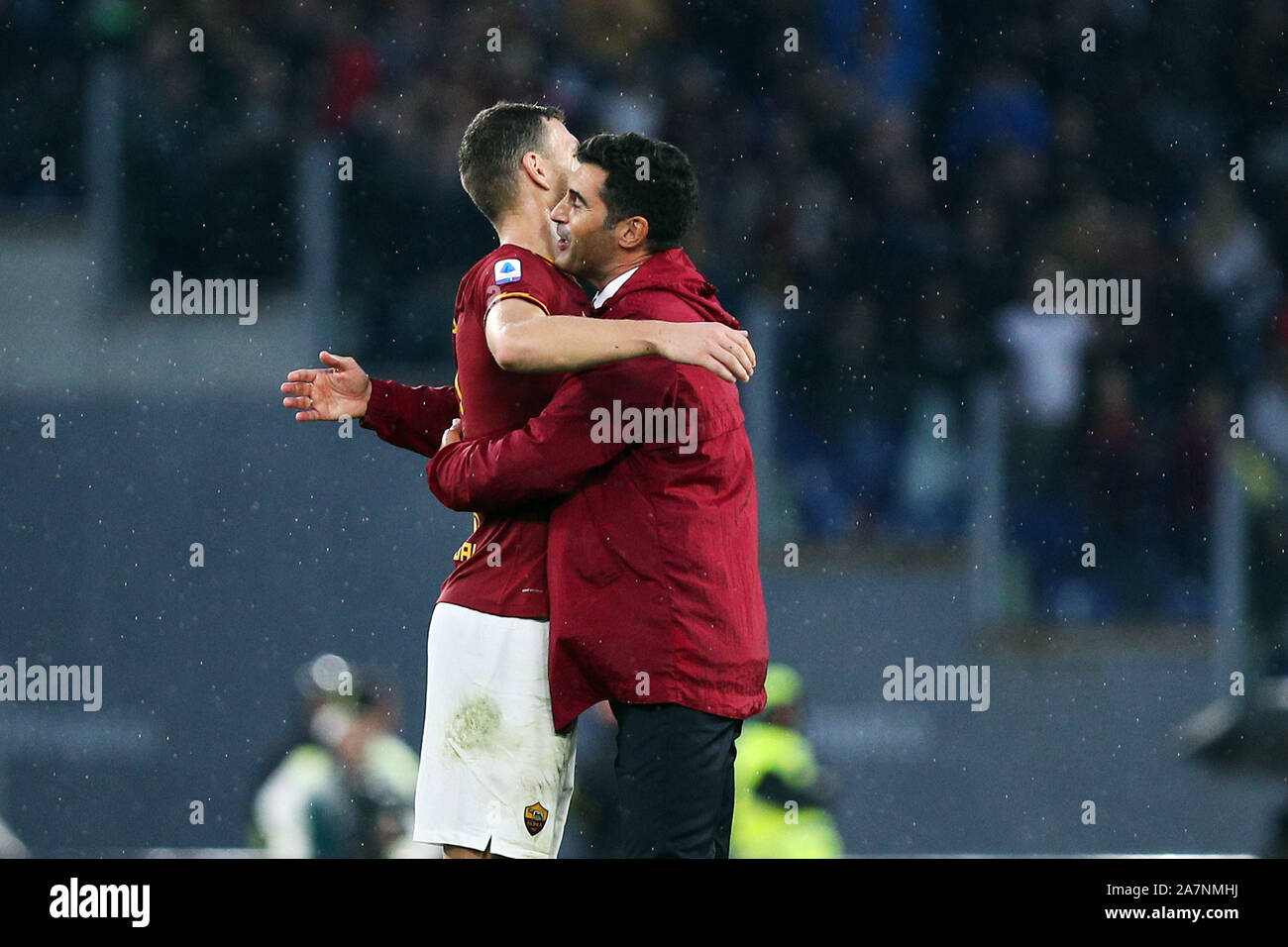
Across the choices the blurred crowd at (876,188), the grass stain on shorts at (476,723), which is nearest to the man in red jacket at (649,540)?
the grass stain on shorts at (476,723)

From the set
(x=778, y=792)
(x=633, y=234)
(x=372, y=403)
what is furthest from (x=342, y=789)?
(x=633, y=234)

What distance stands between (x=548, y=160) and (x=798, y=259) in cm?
410

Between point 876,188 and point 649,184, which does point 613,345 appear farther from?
point 876,188

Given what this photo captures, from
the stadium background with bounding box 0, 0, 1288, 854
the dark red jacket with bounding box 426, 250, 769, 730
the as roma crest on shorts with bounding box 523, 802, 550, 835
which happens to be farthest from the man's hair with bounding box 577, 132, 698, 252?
the stadium background with bounding box 0, 0, 1288, 854

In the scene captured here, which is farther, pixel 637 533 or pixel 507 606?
pixel 507 606

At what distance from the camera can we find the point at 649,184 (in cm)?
307

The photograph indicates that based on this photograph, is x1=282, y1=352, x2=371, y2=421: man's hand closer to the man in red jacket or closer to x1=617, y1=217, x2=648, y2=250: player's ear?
the man in red jacket

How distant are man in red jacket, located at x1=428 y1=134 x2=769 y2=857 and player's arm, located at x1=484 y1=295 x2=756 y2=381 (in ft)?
0.20

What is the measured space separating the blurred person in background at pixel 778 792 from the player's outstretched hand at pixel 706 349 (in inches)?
86.2

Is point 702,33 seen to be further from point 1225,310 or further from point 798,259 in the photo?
point 1225,310

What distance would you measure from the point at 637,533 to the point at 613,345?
1.08 ft

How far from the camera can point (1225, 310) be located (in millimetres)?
7383

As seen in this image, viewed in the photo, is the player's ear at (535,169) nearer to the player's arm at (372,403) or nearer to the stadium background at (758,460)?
the player's arm at (372,403)

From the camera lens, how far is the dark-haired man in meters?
2.91
